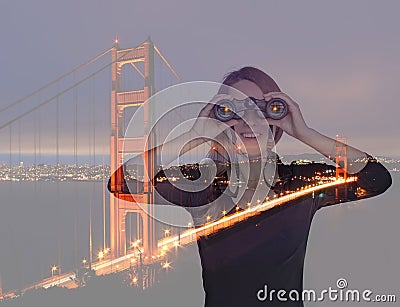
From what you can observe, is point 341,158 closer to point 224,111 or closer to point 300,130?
point 300,130

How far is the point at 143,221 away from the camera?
6230mm

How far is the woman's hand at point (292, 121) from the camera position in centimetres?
73

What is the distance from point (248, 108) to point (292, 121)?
3.5 inches

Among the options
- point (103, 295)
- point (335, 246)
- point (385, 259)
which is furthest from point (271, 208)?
point (385, 259)

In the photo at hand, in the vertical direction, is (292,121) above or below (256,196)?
above

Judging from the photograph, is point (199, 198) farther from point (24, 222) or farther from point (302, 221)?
point (24, 222)

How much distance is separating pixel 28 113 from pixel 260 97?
578cm
